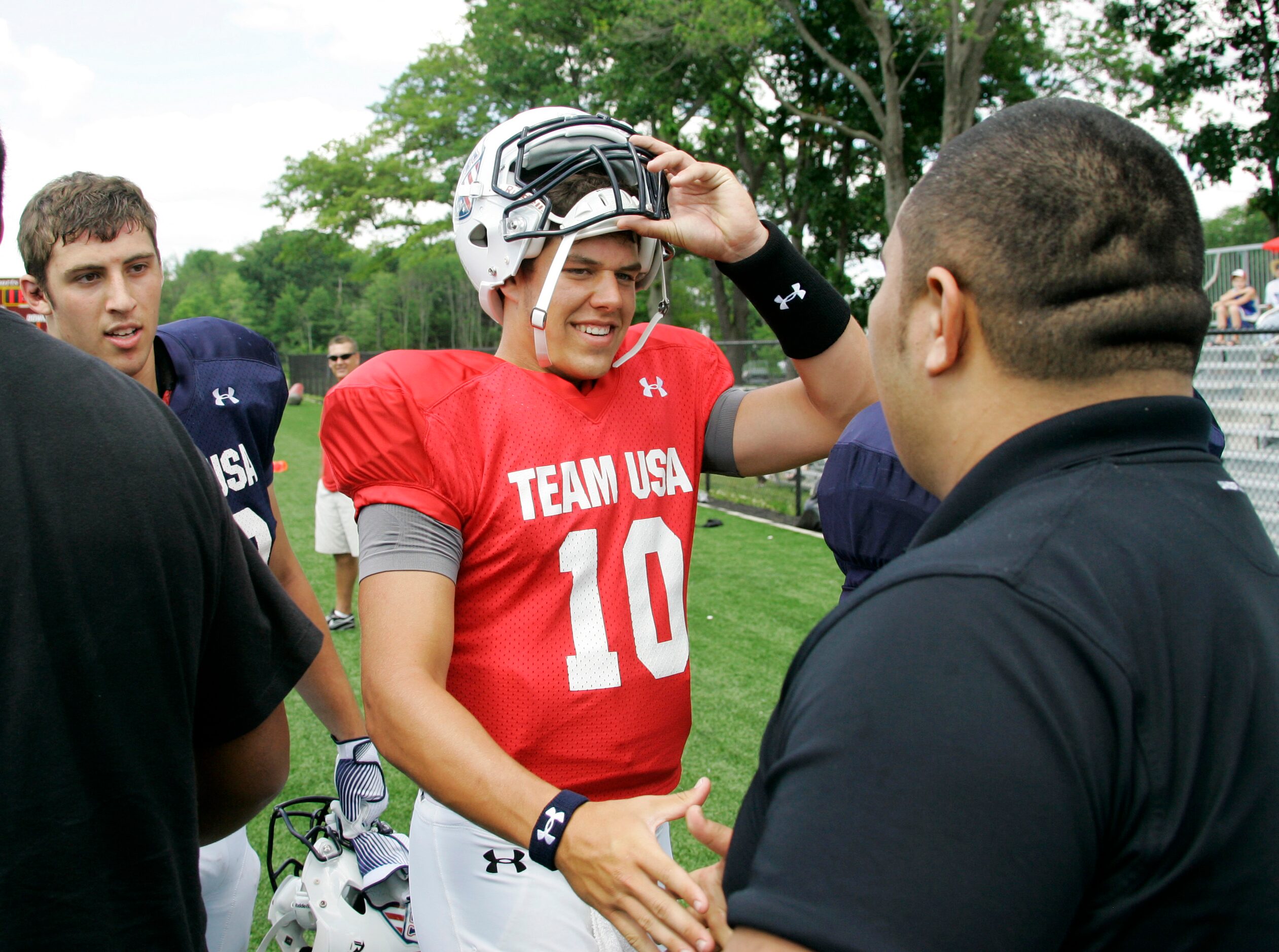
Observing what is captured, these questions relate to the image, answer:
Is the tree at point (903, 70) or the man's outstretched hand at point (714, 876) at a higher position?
the tree at point (903, 70)

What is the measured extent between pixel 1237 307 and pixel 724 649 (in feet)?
36.3

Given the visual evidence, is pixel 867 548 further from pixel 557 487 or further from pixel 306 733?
pixel 306 733

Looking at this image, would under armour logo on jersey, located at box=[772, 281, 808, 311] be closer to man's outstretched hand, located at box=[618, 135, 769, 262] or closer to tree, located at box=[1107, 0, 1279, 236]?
man's outstretched hand, located at box=[618, 135, 769, 262]

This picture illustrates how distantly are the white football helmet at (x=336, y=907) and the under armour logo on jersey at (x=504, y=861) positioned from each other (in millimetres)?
860

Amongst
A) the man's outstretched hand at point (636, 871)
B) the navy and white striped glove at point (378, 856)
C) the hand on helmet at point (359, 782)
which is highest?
the man's outstretched hand at point (636, 871)

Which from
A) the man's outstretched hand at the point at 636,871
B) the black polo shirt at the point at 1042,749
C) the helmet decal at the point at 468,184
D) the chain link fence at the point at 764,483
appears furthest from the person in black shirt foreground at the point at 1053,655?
the chain link fence at the point at 764,483

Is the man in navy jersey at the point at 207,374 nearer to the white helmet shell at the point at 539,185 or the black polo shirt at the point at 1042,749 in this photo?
the white helmet shell at the point at 539,185

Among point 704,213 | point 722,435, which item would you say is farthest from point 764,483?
point 704,213

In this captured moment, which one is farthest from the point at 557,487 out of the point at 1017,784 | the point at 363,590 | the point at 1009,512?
the point at 1017,784

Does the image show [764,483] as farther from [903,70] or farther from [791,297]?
[903,70]

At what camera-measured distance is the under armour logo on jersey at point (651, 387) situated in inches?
93.0

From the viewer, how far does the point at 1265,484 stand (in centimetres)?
876

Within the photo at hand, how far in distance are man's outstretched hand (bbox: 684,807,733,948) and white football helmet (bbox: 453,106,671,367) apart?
122 cm

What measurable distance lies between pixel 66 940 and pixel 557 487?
1.22 metres
